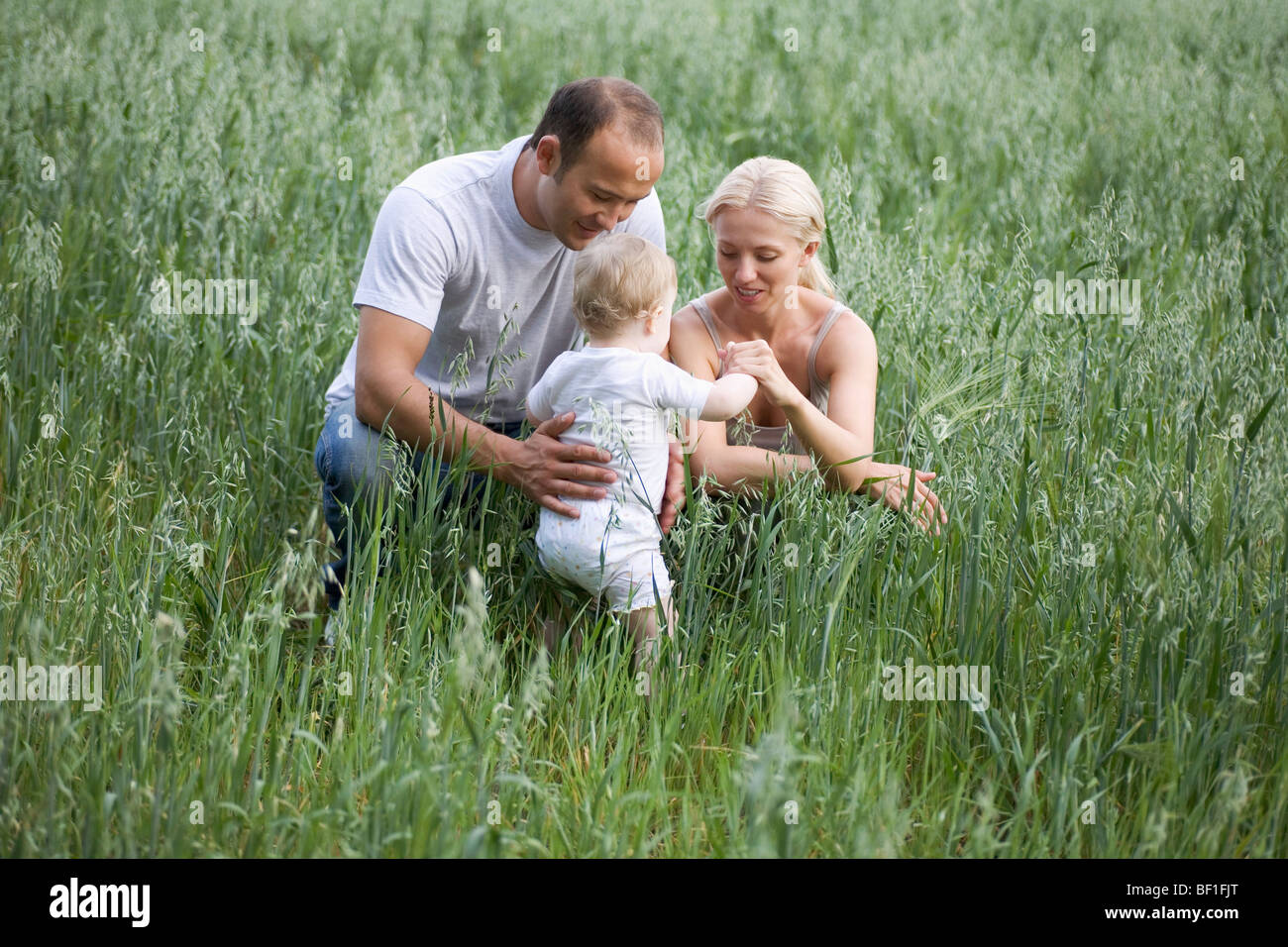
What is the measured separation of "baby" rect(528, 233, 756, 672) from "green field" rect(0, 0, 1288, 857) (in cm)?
12

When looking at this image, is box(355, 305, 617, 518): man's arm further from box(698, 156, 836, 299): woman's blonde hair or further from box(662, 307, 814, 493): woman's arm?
box(698, 156, 836, 299): woman's blonde hair

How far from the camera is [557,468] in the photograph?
8.11 ft

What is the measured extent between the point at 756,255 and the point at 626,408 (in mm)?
583

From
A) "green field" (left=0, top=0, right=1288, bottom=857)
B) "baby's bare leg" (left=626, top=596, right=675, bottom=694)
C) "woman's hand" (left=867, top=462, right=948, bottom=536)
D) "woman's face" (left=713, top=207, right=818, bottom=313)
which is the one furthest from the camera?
"woman's face" (left=713, top=207, right=818, bottom=313)

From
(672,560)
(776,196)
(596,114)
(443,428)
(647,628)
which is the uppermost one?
(596,114)

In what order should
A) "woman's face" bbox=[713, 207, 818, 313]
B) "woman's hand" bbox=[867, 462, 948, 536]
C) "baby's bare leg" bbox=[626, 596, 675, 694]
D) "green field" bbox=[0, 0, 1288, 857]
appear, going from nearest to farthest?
"green field" bbox=[0, 0, 1288, 857], "baby's bare leg" bbox=[626, 596, 675, 694], "woman's hand" bbox=[867, 462, 948, 536], "woman's face" bbox=[713, 207, 818, 313]

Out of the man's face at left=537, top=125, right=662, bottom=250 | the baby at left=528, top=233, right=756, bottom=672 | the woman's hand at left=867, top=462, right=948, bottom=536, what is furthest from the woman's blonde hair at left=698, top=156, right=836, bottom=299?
the woman's hand at left=867, top=462, right=948, bottom=536

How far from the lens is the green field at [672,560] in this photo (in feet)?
6.10

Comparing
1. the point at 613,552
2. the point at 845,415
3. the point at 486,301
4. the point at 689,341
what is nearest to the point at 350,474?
the point at 486,301

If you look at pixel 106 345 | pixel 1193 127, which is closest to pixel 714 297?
pixel 106 345

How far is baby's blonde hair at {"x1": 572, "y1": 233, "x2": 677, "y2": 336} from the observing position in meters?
2.39

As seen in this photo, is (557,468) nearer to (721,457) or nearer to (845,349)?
(721,457)
